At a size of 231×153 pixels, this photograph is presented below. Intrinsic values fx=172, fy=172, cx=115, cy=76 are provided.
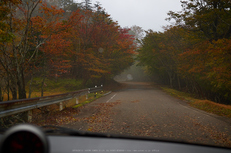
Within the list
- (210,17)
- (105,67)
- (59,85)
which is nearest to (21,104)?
(210,17)

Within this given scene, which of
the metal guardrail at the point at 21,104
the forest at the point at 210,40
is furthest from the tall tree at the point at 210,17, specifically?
the metal guardrail at the point at 21,104

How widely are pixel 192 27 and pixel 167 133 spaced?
13962 mm

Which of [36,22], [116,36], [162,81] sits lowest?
[162,81]

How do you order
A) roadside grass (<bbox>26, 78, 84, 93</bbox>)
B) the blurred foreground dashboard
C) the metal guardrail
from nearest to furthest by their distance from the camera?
the blurred foreground dashboard
the metal guardrail
roadside grass (<bbox>26, 78, 84, 93</bbox>)

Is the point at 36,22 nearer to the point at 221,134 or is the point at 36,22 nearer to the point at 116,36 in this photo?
the point at 221,134

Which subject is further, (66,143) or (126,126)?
(126,126)

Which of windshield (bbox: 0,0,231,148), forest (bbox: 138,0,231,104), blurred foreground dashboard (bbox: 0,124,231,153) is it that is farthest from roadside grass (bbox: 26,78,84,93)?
blurred foreground dashboard (bbox: 0,124,231,153)

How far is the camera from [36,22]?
1209 cm

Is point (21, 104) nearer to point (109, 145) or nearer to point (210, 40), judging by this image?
point (109, 145)

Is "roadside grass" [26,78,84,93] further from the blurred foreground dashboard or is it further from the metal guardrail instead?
the blurred foreground dashboard

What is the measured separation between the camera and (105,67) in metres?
23.8

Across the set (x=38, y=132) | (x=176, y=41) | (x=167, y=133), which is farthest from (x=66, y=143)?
(x=176, y=41)

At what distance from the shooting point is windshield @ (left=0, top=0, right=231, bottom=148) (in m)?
6.45

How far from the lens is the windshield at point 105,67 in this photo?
6445 millimetres
